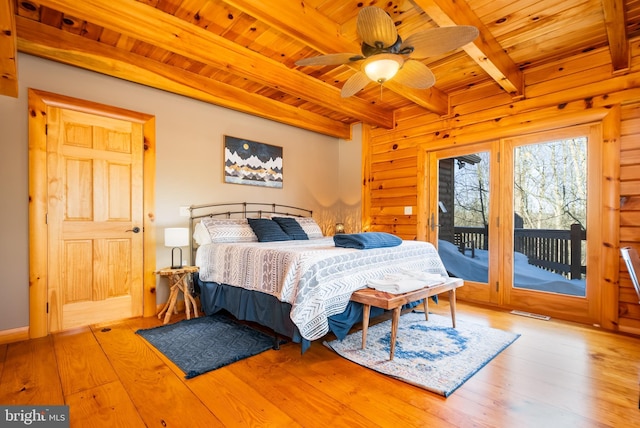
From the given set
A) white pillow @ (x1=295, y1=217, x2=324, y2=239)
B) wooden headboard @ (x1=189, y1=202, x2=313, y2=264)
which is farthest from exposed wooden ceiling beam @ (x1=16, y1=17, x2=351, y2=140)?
white pillow @ (x1=295, y1=217, x2=324, y2=239)

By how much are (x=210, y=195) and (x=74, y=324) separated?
1.85 meters

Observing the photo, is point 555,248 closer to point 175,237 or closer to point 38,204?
point 175,237

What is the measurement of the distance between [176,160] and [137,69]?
0.97 meters

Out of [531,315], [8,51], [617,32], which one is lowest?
[531,315]

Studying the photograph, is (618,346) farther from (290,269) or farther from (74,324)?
(74,324)

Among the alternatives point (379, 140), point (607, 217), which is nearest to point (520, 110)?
point (607, 217)

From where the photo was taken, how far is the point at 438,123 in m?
4.27

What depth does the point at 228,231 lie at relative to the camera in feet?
11.5

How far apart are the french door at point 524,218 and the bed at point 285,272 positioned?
37.3 inches

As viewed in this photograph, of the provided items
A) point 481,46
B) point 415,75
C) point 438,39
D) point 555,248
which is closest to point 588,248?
point 555,248

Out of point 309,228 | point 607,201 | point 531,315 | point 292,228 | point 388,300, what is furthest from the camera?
point 309,228

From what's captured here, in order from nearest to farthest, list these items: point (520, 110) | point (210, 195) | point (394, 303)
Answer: point (394, 303)
point (520, 110)
point (210, 195)

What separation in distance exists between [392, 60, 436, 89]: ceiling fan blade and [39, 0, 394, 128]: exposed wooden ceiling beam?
4.19 ft

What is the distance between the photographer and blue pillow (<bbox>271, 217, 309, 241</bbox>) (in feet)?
12.6
